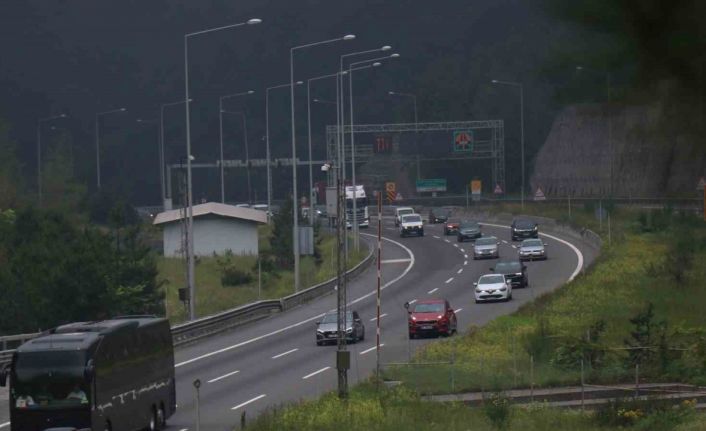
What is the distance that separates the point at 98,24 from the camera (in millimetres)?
169500

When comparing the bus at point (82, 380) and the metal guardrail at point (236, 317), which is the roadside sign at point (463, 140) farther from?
the bus at point (82, 380)

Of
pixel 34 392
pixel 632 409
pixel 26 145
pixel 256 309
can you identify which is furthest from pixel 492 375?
pixel 26 145

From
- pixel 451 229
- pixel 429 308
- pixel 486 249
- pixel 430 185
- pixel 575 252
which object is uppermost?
pixel 430 185

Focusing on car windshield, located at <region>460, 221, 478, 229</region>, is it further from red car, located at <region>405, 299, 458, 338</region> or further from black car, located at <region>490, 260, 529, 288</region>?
red car, located at <region>405, 299, 458, 338</region>

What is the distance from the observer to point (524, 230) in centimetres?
7925

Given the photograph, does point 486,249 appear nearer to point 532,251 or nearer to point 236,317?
point 532,251

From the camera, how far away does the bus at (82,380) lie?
23.3 metres

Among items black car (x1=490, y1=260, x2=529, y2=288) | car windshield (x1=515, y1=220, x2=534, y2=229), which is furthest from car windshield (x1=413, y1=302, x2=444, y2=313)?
car windshield (x1=515, y1=220, x2=534, y2=229)

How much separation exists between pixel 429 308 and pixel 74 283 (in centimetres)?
1382

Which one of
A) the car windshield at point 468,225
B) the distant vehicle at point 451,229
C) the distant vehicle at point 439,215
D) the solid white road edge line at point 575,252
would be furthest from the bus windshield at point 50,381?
the distant vehicle at point 439,215

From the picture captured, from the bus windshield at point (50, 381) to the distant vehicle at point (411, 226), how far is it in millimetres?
64433

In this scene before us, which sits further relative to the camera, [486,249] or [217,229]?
[217,229]

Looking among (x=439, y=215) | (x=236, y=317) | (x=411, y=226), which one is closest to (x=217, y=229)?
(x=411, y=226)

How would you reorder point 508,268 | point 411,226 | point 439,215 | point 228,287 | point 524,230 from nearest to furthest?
point 508,268, point 228,287, point 524,230, point 411,226, point 439,215
